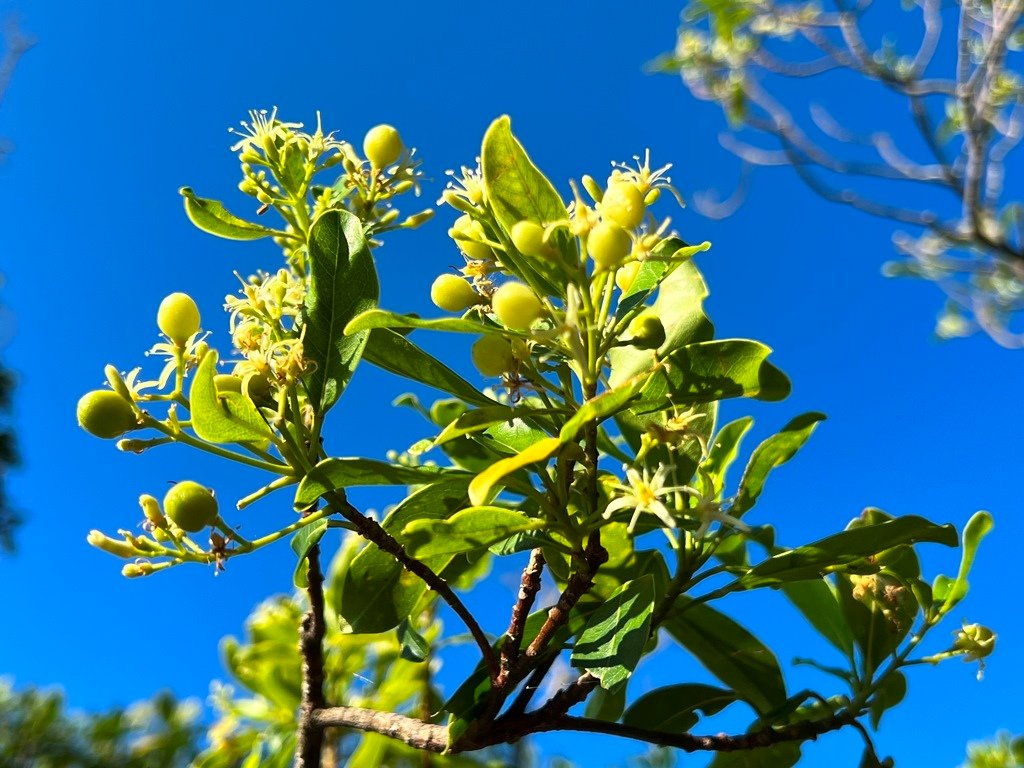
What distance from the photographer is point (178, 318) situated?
123 centimetres

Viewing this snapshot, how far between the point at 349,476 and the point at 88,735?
266cm

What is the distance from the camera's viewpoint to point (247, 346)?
4.13 ft

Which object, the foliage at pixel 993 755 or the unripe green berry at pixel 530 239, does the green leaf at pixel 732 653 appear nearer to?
the unripe green berry at pixel 530 239

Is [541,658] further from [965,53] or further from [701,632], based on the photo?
[965,53]

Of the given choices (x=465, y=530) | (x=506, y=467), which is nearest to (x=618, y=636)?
(x=465, y=530)

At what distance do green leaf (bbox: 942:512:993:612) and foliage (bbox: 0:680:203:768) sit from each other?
8.46 ft

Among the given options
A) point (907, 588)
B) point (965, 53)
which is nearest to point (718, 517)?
point (907, 588)

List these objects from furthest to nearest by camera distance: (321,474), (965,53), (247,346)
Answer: (965,53), (247,346), (321,474)

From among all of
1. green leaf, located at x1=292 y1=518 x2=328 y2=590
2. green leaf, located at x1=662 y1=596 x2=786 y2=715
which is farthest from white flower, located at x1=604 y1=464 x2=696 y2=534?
green leaf, located at x1=662 y1=596 x2=786 y2=715

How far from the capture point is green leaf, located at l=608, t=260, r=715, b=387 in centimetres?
128

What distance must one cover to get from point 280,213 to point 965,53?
5109mm

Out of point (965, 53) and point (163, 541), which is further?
point (965, 53)

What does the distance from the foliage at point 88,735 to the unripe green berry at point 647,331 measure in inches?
101

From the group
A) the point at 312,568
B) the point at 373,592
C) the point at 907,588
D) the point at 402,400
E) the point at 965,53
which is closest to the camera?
the point at 373,592
